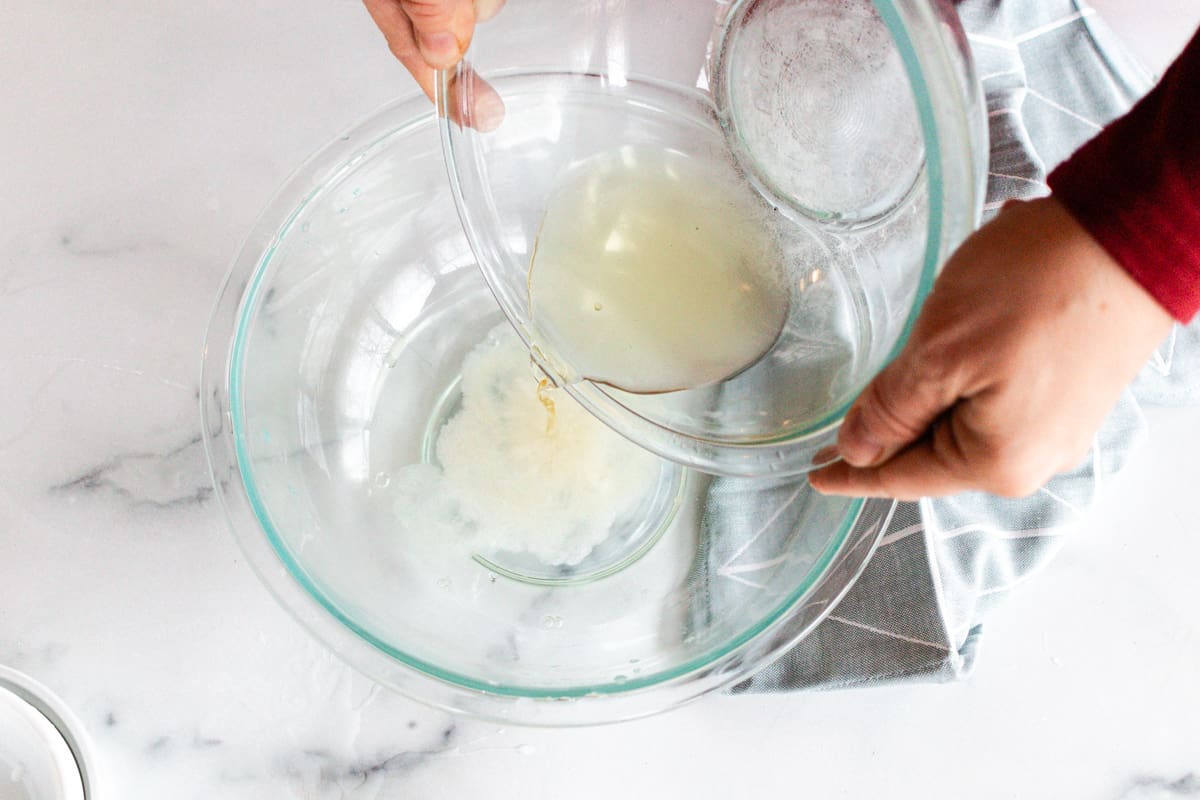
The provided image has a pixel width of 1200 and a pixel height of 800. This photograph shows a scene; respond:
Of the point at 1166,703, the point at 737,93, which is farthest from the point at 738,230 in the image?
the point at 1166,703

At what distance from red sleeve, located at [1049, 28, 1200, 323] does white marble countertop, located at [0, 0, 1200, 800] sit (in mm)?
537

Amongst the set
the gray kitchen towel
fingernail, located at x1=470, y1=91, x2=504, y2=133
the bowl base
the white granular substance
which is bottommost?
the gray kitchen towel

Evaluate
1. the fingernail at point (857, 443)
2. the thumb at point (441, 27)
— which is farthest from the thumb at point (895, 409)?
the thumb at point (441, 27)

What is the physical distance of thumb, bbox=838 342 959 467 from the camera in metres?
0.50

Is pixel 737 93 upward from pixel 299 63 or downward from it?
downward

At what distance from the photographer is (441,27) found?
25.6 inches

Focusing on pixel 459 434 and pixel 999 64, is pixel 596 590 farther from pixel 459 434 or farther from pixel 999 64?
pixel 999 64

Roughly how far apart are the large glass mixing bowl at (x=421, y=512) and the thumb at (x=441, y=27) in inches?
6.9

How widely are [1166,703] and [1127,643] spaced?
0.07 m

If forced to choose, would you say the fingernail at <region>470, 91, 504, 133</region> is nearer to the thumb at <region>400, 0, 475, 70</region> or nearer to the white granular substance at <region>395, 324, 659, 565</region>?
the thumb at <region>400, 0, 475, 70</region>

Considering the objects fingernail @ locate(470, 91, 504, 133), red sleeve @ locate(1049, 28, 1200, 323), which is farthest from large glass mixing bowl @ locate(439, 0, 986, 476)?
red sleeve @ locate(1049, 28, 1200, 323)

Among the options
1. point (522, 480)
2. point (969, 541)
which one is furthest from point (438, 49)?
point (969, 541)

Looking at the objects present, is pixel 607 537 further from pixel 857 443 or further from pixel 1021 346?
pixel 1021 346

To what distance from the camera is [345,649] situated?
0.75 meters
